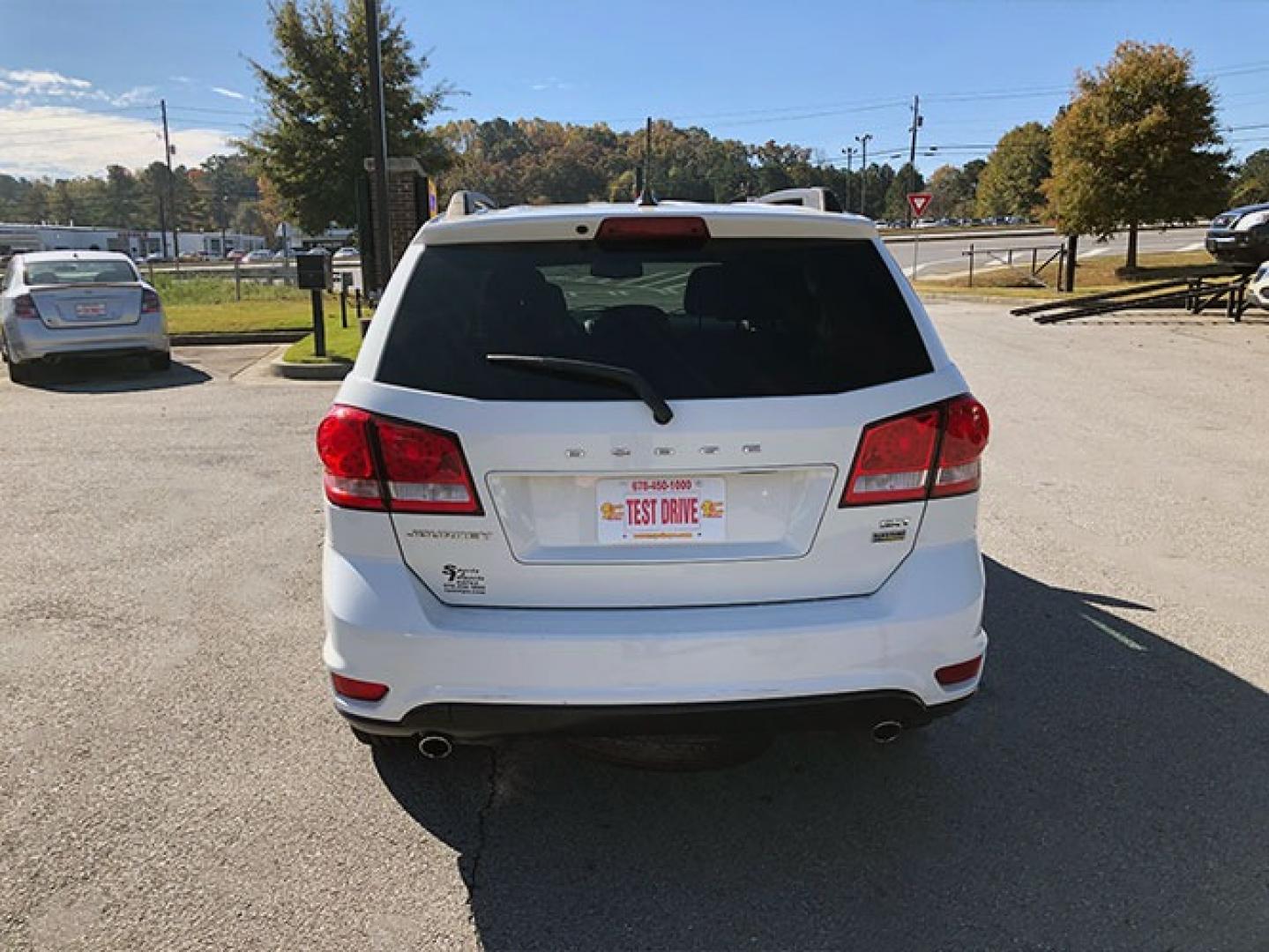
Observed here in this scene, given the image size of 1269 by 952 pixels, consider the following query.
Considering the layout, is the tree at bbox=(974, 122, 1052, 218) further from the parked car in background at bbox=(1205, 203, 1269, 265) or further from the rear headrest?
the rear headrest

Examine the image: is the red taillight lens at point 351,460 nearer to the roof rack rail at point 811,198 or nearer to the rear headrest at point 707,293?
the rear headrest at point 707,293

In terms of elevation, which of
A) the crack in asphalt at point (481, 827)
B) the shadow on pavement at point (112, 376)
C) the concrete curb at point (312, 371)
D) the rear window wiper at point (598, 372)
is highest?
the rear window wiper at point (598, 372)

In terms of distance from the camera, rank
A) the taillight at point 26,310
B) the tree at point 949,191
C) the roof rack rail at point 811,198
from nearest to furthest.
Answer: the roof rack rail at point 811,198
the taillight at point 26,310
the tree at point 949,191

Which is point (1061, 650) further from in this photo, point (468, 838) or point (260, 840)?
point (260, 840)

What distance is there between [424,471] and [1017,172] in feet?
258

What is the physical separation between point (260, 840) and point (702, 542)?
5.37ft

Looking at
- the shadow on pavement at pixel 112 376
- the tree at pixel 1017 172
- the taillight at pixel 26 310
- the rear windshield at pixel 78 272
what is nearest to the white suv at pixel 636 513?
the shadow on pavement at pixel 112 376

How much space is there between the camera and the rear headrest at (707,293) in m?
2.81

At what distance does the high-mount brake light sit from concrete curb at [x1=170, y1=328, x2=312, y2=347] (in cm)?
1490

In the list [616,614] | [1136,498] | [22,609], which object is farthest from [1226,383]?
[22,609]

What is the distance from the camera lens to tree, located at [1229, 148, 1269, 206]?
64.6 m

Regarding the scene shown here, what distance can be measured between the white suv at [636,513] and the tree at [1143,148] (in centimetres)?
2751

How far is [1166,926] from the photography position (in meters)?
2.50

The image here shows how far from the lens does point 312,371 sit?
40.5 feet
